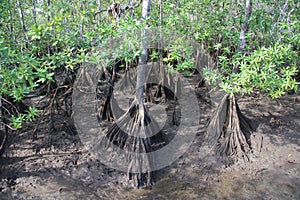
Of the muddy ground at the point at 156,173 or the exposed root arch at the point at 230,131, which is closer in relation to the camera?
the muddy ground at the point at 156,173

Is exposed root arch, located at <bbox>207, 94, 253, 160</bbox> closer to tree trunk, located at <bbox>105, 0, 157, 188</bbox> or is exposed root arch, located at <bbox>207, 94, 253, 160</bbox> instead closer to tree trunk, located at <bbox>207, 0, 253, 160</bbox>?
tree trunk, located at <bbox>207, 0, 253, 160</bbox>

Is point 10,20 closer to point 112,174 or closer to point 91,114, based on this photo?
point 91,114

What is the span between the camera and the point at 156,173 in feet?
15.1

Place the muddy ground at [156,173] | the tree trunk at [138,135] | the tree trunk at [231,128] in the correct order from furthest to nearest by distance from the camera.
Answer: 1. the tree trunk at [231,128]
2. the tree trunk at [138,135]
3. the muddy ground at [156,173]

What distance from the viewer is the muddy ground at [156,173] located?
410 centimetres

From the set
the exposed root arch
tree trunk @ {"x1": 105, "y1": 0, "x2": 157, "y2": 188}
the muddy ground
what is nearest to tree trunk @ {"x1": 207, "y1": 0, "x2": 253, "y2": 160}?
the exposed root arch

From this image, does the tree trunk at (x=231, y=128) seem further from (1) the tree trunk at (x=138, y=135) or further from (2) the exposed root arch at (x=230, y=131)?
(1) the tree trunk at (x=138, y=135)

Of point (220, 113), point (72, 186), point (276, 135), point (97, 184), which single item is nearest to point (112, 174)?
point (97, 184)

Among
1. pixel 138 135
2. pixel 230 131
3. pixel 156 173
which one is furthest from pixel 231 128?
pixel 138 135

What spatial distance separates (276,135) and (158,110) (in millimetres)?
2680

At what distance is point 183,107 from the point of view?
6711 mm

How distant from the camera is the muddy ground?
4.10 metres

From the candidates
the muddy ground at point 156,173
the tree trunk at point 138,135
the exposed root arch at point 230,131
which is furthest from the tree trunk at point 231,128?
the tree trunk at point 138,135

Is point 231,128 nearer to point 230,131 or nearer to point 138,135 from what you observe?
point 230,131
